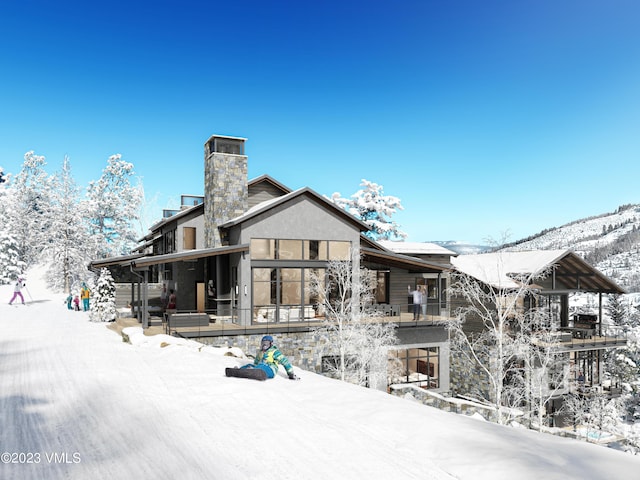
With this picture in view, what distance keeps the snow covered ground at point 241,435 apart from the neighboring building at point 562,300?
16265 mm

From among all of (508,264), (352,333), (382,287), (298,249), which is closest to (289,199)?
(298,249)

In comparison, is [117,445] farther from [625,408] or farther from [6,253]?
[6,253]

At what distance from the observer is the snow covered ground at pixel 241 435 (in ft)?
17.2

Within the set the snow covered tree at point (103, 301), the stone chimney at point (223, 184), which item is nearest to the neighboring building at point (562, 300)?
the stone chimney at point (223, 184)

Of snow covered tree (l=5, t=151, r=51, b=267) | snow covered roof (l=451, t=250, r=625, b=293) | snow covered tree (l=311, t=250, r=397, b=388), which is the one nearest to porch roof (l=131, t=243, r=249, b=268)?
snow covered tree (l=311, t=250, r=397, b=388)

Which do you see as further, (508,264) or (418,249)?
(418,249)

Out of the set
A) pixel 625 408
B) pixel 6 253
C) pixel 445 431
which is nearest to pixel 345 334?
pixel 445 431

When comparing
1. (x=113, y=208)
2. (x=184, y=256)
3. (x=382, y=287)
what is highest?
(x=113, y=208)

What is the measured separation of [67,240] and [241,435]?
4716 cm

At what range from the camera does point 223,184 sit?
22188 mm

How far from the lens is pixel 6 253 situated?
5066cm

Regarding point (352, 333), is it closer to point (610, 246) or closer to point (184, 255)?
point (184, 255)

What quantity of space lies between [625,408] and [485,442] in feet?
119

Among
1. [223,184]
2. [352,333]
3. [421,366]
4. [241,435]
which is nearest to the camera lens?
[241,435]
